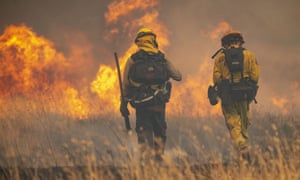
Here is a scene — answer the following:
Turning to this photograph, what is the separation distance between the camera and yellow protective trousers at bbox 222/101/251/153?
893 centimetres

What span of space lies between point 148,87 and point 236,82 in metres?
1.58

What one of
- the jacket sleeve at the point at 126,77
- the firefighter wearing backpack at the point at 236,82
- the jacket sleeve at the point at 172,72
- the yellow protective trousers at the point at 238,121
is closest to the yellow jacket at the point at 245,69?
the firefighter wearing backpack at the point at 236,82

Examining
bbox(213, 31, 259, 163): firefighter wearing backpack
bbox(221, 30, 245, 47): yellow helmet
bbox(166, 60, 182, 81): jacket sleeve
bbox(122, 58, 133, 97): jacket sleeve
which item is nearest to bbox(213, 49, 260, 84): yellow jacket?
bbox(213, 31, 259, 163): firefighter wearing backpack

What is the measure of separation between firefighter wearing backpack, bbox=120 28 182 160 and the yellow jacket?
0.83 meters

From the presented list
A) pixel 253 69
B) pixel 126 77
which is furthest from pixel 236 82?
pixel 126 77

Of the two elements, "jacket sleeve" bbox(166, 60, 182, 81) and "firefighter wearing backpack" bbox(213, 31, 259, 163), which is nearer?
"firefighter wearing backpack" bbox(213, 31, 259, 163)

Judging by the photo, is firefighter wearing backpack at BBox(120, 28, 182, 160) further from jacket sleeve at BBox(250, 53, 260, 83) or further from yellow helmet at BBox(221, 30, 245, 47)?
jacket sleeve at BBox(250, 53, 260, 83)

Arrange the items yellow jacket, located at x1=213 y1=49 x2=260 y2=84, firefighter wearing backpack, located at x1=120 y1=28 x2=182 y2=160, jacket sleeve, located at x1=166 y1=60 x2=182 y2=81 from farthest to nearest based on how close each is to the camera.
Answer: jacket sleeve, located at x1=166 y1=60 x2=182 y2=81
firefighter wearing backpack, located at x1=120 y1=28 x2=182 y2=160
yellow jacket, located at x1=213 y1=49 x2=260 y2=84

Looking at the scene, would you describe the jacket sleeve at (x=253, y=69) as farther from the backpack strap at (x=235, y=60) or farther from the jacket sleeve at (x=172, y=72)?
the jacket sleeve at (x=172, y=72)

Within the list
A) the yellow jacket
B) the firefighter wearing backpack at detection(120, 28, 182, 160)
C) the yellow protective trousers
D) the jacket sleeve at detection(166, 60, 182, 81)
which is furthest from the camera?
the jacket sleeve at detection(166, 60, 182, 81)

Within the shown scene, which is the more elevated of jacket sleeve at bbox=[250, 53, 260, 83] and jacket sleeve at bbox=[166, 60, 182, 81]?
jacket sleeve at bbox=[166, 60, 182, 81]

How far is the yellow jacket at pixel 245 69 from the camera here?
9094mm

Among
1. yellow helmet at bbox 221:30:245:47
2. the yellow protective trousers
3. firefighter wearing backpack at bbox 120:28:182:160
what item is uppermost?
yellow helmet at bbox 221:30:245:47

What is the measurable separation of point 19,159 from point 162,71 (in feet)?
10.1
